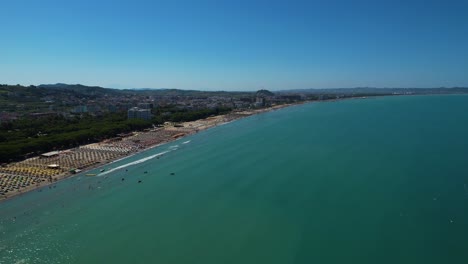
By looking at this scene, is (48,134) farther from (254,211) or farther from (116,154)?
(254,211)

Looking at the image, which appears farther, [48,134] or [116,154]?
[48,134]

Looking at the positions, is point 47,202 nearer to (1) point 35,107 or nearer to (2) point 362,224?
(2) point 362,224

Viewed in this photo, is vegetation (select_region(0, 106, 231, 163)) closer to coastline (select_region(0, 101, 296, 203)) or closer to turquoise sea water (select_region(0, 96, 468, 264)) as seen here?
coastline (select_region(0, 101, 296, 203))

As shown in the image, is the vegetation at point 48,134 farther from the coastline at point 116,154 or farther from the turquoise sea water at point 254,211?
the turquoise sea water at point 254,211

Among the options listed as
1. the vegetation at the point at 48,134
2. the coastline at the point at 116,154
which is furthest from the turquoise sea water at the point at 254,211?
the vegetation at the point at 48,134

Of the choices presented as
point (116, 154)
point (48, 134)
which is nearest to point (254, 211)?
point (116, 154)

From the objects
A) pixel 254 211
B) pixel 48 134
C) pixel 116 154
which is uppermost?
pixel 48 134

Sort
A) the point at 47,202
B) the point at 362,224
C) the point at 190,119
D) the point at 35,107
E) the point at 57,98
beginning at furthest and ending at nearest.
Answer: the point at 57,98 → the point at 35,107 → the point at 190,119 → the point at 47,202 → the point at 362,224

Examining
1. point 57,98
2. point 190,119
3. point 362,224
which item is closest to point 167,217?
point 362,224
